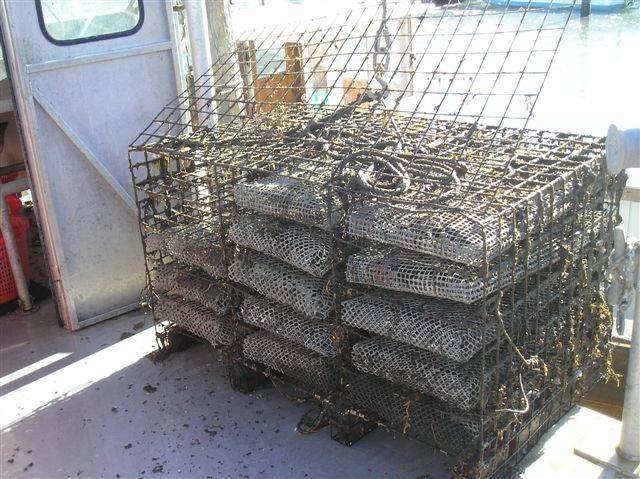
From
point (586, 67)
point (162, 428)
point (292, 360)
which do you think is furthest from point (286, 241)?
point (586, 67)

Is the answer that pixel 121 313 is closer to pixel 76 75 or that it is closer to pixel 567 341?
pixel 76 75

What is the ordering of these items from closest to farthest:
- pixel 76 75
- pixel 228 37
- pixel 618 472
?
pixel 618 472
pixel 76 75
pixel 228 37

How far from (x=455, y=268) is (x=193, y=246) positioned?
1779 millimetres

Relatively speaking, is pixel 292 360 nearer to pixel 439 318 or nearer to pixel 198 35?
pixel 439 318

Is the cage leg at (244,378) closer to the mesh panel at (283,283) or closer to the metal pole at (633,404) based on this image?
the mesh panel at (283,283)

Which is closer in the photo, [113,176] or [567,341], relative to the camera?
[567,341]

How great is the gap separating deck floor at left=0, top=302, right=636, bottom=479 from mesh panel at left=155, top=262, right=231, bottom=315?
1.73 feet

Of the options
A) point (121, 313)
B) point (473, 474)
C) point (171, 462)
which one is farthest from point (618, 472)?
point (121, 313)

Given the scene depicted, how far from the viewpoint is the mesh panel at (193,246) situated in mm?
3975

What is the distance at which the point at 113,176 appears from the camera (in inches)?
205

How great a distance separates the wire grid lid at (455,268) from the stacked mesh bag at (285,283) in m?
0.25

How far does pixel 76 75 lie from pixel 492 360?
3.51m

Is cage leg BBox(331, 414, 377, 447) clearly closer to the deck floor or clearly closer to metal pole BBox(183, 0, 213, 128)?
the deck floor

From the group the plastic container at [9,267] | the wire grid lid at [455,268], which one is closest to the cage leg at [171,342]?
the plastic container at [9,267]
